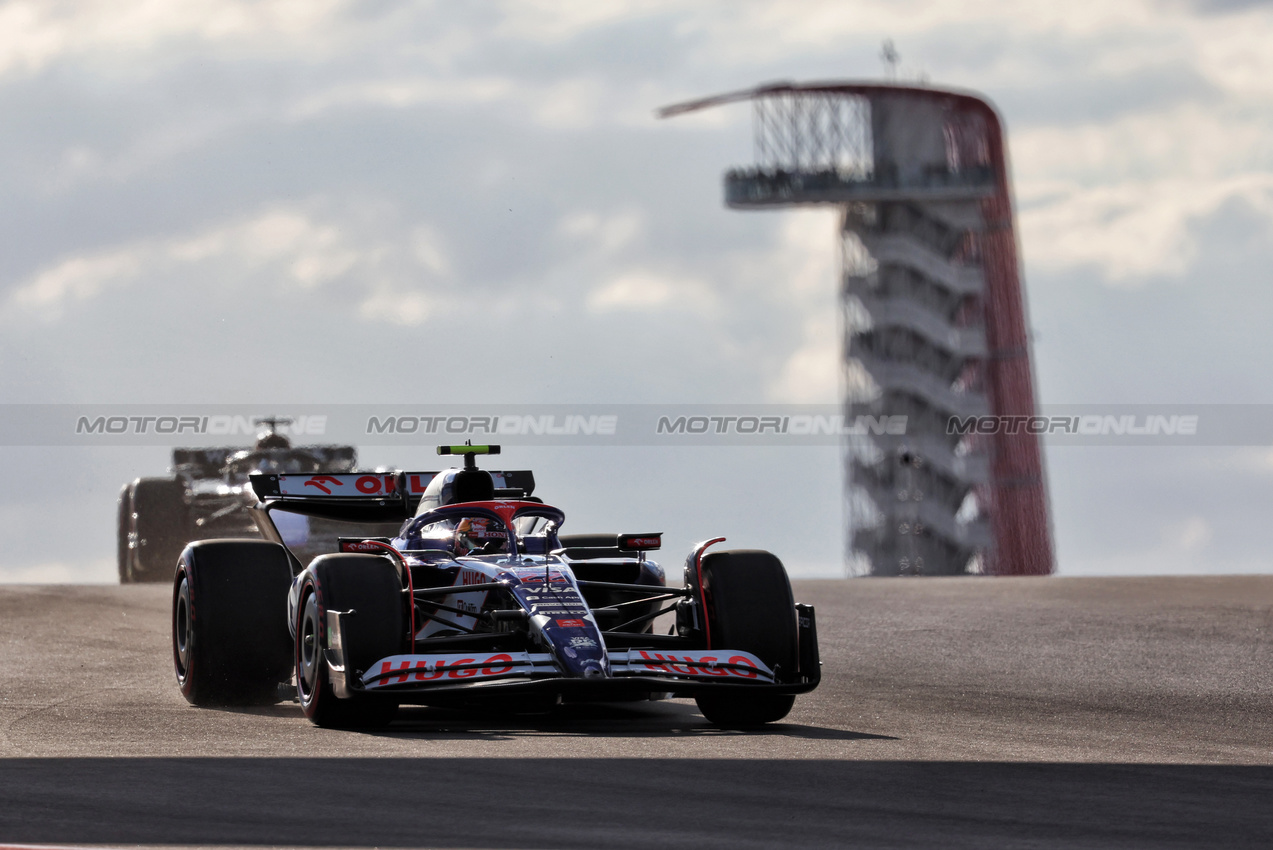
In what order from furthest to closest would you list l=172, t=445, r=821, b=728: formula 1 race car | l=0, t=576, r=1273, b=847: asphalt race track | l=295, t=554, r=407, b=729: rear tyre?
l=295, t=554, r=407, b=729: rear tyre < l=172, t=445, r=821, b=728: formula 1 race car < l=0, t=576, r=1273, b=847: asphalt race track

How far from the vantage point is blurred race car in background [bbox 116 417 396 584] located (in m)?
29.8

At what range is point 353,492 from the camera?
48.0 feet

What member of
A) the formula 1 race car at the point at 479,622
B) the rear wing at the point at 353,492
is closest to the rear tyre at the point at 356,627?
the formula 1 race car at the point at 479,622

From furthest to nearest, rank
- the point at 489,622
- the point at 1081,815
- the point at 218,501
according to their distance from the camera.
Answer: the point at 218,501 → the point at 489,622 → the point at 1081,815

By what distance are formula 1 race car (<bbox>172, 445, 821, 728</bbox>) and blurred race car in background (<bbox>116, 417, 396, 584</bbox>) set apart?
53.6 feet

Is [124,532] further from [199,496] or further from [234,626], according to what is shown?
[234,626]

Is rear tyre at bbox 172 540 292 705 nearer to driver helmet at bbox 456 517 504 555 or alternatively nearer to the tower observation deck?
driver helmet at bbox 456 517 504 555

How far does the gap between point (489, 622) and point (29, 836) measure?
188 inches

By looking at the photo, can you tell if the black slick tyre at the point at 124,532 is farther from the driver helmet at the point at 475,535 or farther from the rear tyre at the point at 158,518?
the driver helmet at the point at 475,535

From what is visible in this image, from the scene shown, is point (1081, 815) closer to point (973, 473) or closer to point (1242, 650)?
Result: point (1242, 650)

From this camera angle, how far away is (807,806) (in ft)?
25.4

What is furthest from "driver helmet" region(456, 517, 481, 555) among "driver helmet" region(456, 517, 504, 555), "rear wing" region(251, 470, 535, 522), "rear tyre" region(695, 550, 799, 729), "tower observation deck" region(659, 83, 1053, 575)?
"tower observation deck" region(659, 83, 1053, 575)

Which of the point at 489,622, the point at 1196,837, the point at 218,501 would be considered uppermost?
the point at 218,501

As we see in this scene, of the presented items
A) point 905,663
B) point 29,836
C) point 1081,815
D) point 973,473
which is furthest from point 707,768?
point 973,473
